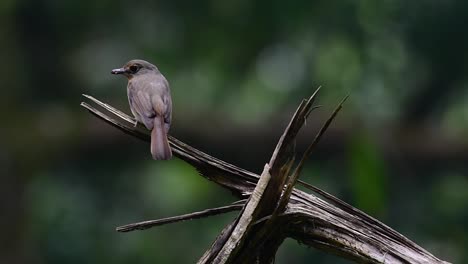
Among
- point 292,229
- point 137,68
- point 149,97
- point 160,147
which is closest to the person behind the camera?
point 292,229

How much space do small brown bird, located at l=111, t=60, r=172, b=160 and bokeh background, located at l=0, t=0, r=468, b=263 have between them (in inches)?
119

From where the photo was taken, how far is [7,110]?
1155 centimetres

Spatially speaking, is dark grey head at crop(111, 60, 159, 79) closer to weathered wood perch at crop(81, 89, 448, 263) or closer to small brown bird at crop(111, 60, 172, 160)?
small brown bird at crop(111, 60, 172, 160)

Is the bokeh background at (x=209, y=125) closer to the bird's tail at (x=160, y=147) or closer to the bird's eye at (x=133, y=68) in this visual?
the bird's eye at (x=133, y=68)

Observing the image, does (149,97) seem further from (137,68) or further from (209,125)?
(209,125)

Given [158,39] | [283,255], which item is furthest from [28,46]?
[283,255]

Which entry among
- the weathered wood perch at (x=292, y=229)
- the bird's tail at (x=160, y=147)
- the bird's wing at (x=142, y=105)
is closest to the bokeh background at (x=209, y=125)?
the bird's wing at (x=142, y=105)

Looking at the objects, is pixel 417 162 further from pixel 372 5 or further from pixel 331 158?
pixel 372 5

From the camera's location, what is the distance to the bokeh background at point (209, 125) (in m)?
10.9

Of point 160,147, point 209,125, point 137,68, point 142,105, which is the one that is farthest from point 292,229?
point 209,125

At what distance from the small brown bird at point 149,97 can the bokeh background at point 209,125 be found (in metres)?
3.02

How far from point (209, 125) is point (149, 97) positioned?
544 centimetres

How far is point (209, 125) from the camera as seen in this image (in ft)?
37.0

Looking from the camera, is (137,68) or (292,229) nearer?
(292,229)
